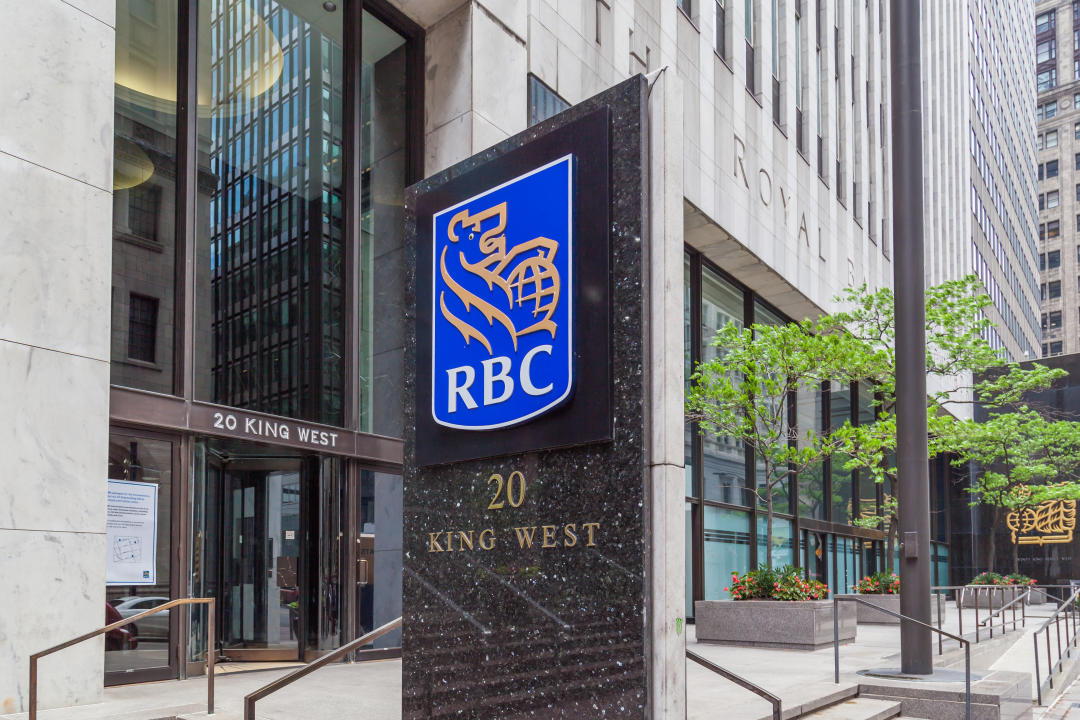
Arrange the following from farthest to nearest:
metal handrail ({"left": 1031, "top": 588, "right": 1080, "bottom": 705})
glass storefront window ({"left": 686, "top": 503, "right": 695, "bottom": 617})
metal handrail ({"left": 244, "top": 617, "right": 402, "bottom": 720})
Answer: glass storefront window ({"left": 686, "top": 503, "right": 695, "bottom": 617}) → metal handrail ({"left": 1031, "top": 588, "right": 1080, "bottom": 705}) → metal handrail ({"left": 244, "top": 617, "right": 402, "bottom": 720})

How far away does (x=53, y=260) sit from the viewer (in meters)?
9.69

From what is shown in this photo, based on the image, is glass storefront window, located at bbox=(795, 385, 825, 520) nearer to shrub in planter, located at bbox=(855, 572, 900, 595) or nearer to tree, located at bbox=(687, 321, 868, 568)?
shrub in planter, located at bbox=(855, 572, 900, 595)

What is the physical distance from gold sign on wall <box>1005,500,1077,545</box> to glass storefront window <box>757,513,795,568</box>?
64.8ft

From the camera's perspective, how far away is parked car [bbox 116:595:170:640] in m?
11.1

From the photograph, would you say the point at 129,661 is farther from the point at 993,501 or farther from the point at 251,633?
the point at 993,501

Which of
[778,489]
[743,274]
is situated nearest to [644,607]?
[743,274]

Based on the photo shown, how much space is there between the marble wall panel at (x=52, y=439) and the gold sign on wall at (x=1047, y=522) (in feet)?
138

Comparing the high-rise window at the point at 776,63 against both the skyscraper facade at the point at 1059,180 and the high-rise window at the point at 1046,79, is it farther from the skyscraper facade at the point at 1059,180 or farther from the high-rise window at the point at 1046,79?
the high-rise window at the point at 1046,79

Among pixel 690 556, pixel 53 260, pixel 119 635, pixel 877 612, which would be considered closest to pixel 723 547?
pixel 690 556

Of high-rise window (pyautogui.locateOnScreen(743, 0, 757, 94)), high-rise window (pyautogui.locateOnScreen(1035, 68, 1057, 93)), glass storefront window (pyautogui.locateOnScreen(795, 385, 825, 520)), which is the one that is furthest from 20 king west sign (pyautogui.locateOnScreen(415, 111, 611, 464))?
high-rise window (pyautogui.locateOnScreen(1035, 68, 1057, 93))

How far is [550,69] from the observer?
664 inches

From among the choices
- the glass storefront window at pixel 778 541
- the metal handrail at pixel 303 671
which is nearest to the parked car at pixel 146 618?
the metal handrail at pixel 303 671

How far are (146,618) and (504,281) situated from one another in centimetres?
749

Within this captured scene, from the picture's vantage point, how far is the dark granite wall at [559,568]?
5336mm
